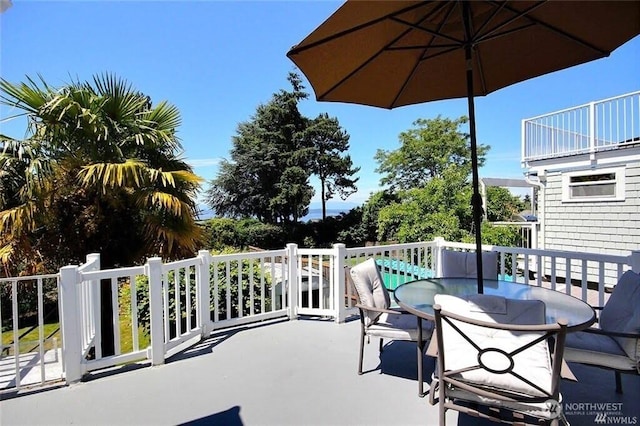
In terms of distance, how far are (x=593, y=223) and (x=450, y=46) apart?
24.9 feet

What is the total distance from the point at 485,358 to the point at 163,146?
4.69m

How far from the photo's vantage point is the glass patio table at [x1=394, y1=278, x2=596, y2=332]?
7.07 ft

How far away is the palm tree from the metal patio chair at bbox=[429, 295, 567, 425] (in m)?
3.60

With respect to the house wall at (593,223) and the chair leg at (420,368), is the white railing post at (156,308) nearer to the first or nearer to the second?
the chair leg at (420,368)

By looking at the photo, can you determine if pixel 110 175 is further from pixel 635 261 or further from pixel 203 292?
pixel 635 261

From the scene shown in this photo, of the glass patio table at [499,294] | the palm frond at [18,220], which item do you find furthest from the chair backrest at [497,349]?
the palm frond at [18,220]

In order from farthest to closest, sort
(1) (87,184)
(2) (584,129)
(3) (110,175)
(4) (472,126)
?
1. (2) (584,129)
2. (1) (87,184)
3. (3) (110,175)
4. (4) (472,126)

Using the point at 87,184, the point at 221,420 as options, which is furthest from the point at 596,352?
the point at 87,184

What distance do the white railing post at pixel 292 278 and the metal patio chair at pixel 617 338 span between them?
9.35 ft

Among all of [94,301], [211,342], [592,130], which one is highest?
[592,130]

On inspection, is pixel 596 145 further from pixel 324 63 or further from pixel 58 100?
pixel 58 100

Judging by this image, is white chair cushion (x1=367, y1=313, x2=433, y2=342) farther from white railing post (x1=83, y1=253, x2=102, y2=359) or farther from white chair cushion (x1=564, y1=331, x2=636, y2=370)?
white railing post (x1=83, y1=253, x2=102, y2=359)

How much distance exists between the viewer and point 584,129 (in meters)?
7.77

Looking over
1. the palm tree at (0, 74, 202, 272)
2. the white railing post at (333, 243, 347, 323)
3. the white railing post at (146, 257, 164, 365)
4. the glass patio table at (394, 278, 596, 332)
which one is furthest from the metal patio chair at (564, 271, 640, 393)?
the palm tree at (0, 74, 202, 272)
